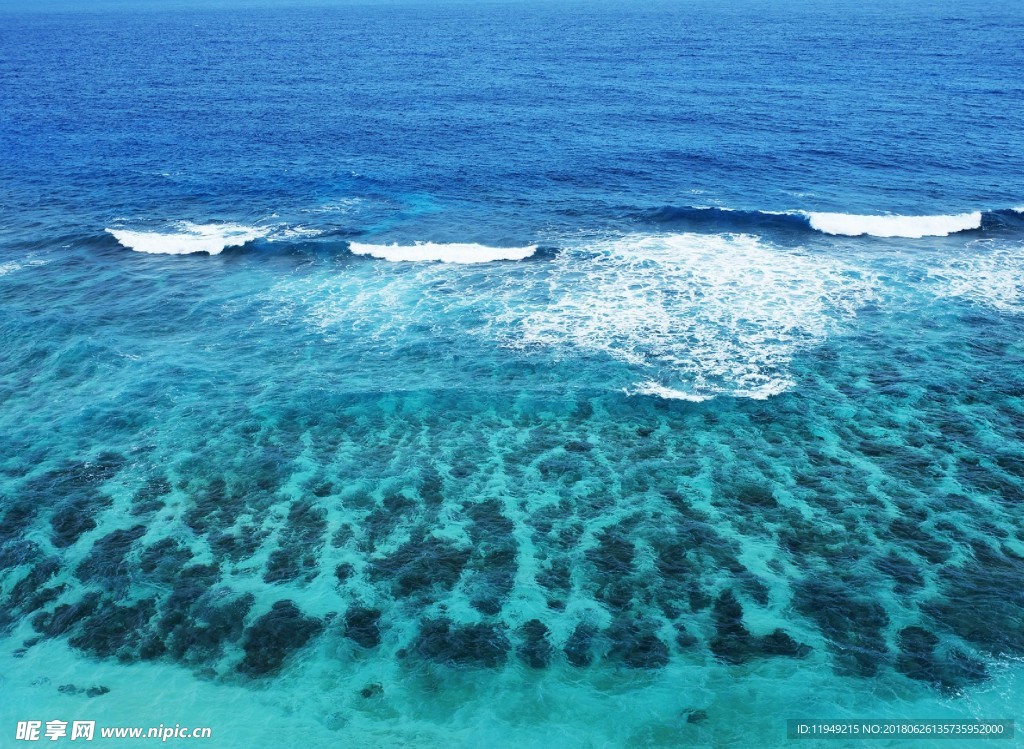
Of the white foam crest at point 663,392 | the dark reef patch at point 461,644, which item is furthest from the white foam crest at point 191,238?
the dark reef patch at point 461,644

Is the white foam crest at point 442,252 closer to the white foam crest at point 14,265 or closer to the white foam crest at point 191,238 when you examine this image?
the white foam crest at point 191,238

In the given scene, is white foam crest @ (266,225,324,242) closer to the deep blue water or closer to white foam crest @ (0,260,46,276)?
the deep blue water

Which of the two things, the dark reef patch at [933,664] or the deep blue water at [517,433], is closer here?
the dark reef patch at [933,664]

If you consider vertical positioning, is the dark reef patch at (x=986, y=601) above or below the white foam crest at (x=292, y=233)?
below

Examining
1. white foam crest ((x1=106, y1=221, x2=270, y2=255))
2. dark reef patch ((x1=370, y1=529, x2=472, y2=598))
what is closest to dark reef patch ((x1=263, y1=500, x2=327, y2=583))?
dark reef patch ((x1=370, y1=529, x2=472, y2=598))

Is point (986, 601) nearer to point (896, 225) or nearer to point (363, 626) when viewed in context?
point (363, 626)
